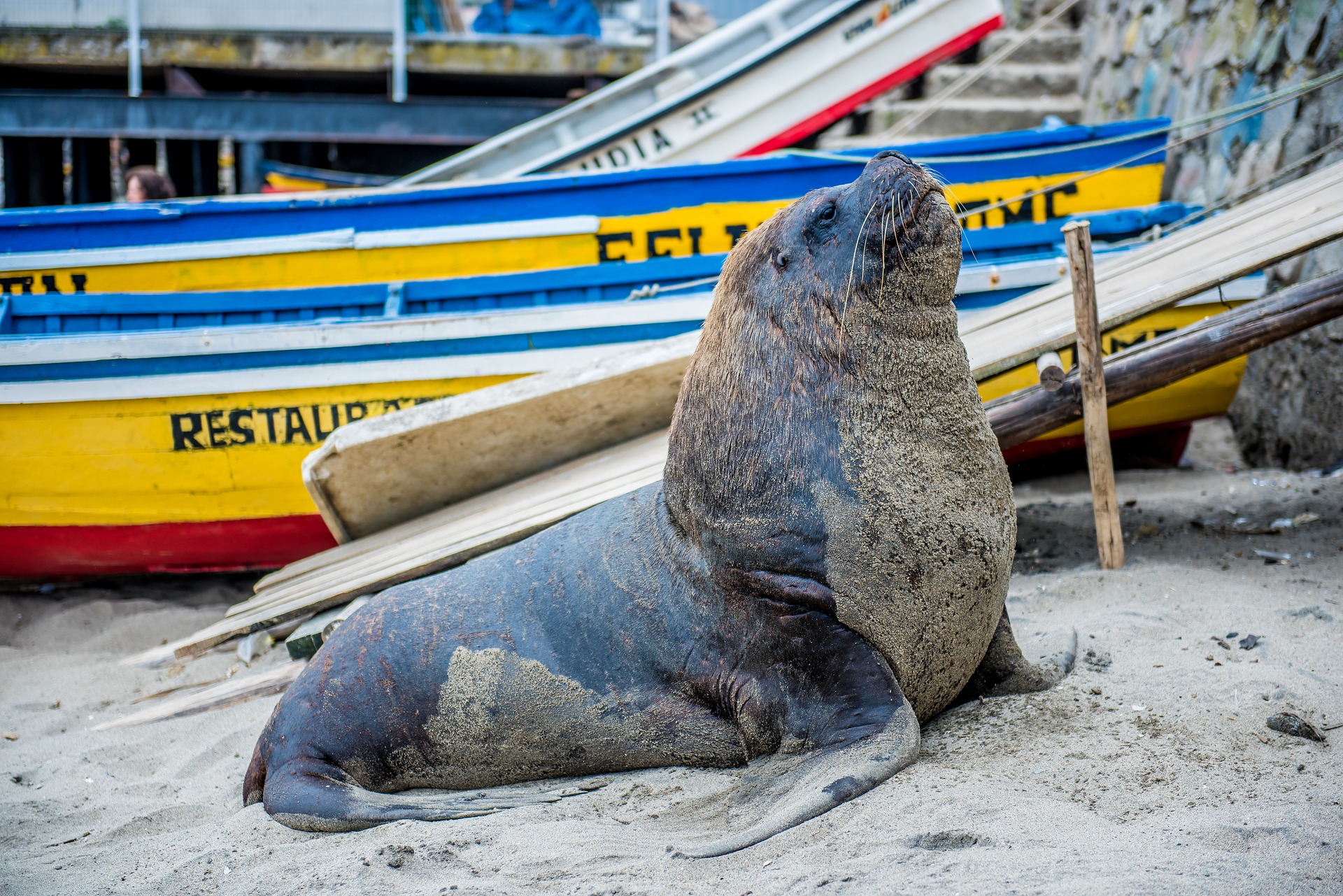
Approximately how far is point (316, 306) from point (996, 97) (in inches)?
211

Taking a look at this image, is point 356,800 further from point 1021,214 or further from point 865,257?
point 1021,214

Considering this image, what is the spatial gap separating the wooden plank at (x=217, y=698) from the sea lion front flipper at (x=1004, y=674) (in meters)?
2.28

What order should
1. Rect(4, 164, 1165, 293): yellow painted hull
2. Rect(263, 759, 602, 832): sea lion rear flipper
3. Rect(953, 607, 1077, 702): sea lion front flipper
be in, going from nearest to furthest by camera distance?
Rect(263, 759, 602, 832): sea lion rear flipper
Rect(953, 607, 1077, 702): sea lion front flipper
Rect(4, 164, 1165, 293): yellow painted hull

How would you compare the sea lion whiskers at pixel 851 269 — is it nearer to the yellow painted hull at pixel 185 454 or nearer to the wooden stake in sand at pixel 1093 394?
the wooden stake in sand at pixel 1093 394

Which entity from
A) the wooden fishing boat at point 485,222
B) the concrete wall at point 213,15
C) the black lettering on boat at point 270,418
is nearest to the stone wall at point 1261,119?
the wooden fishing boat at point 485,222

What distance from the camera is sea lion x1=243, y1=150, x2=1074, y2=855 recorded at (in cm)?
237

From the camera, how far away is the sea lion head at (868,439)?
93.3 inches

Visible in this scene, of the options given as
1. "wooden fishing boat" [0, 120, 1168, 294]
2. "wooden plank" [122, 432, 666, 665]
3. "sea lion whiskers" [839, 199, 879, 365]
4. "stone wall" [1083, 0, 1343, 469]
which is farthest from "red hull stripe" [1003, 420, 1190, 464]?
"sea lion whiskers" [839, 199, 879, 365]

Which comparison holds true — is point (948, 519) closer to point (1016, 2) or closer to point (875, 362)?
point (875, 362)

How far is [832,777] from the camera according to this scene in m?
2.22

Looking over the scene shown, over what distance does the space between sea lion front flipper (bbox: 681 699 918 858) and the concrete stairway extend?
613cm

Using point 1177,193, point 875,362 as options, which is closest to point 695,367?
point 875,362

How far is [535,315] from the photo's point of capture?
16.6 ft

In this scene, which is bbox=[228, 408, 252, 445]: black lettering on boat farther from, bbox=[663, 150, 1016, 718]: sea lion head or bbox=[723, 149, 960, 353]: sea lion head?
bbox=[723, 149, 960, 353]: sea lion head
